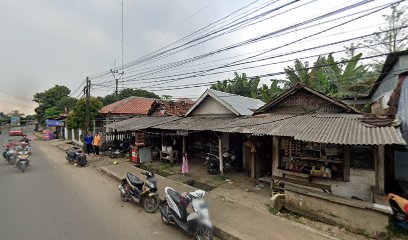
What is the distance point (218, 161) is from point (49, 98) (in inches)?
2281

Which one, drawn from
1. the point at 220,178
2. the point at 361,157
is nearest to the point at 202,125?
the point at 220,178

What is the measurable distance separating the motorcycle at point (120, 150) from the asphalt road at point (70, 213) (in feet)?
17.3

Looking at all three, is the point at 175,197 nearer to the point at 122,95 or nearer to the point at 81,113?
the point at 81,113

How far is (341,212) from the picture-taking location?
5707 mm

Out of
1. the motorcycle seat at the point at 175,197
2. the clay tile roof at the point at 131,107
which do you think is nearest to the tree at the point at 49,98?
the clay tile roof at the point at 131,107

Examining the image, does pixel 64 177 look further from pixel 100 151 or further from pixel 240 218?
pixel 240 218

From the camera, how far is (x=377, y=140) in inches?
211

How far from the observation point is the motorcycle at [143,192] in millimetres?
6707

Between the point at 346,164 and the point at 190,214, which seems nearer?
the point at 190,214

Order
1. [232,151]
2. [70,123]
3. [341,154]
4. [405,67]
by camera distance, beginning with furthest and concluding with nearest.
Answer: [70,123] → [232,151] → [405,67] → [341,154]

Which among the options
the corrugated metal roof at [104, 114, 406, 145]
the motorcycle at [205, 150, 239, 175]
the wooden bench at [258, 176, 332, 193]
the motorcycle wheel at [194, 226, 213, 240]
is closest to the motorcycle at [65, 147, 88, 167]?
the motorcycle at [205, 150, 239, 175]

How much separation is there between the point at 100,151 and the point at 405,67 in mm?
19508

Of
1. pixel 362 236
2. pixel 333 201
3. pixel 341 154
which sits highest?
pixel 341 154

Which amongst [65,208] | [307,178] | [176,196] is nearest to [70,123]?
[65,208]
